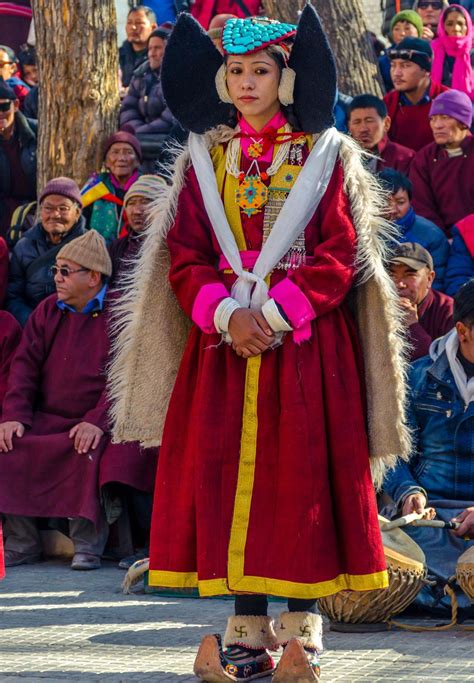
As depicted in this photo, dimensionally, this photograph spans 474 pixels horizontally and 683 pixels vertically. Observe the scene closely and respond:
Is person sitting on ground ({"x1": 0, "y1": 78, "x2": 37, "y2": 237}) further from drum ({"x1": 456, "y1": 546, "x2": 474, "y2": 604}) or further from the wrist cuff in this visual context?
the wrist cuff

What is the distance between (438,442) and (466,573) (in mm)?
725

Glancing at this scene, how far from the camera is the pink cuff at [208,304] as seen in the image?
4.18 meters

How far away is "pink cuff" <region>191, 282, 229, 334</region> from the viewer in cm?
418

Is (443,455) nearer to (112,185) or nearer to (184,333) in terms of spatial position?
(184,333)

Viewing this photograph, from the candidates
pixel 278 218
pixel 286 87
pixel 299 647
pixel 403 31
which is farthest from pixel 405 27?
pixel 299 647

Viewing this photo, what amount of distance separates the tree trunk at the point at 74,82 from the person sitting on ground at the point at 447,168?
8.16ft

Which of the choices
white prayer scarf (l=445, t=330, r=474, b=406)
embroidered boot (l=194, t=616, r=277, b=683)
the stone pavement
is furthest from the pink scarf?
embroidered boot (l=194, t=616, r=277, b=683)

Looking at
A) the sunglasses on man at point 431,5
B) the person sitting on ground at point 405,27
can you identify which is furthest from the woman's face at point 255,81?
the sunglasses on man at point 431,5

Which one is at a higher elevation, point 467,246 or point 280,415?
point 467,246

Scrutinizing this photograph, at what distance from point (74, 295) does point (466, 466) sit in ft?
9.44

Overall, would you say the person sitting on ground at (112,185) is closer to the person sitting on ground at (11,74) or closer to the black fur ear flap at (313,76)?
the person sitting on ground at (11,74)

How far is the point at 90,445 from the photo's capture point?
7.09m

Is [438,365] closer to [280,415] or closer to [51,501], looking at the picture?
[280,415]

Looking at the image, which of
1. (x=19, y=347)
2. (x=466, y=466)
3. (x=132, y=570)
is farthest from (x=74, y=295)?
(x=466, y=466)
